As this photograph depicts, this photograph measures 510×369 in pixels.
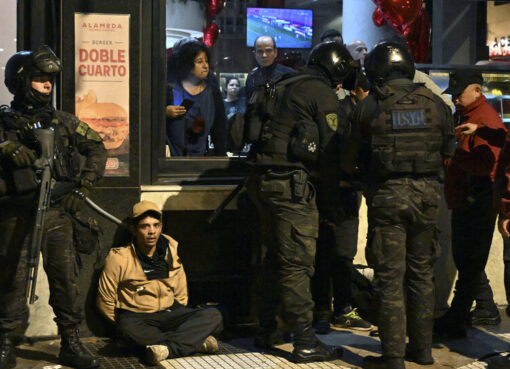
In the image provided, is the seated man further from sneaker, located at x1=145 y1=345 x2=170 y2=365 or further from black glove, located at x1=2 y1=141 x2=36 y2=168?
black glove, located at x1=2 y1=141 x2=36 y2=168

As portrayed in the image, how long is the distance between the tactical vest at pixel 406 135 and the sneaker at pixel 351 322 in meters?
1.60

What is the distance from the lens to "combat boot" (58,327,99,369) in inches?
208

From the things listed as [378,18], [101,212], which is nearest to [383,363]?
[101,212]

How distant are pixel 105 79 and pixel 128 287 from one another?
148 centimetres

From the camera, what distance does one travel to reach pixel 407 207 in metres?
5.19

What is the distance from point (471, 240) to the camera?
20.0ft

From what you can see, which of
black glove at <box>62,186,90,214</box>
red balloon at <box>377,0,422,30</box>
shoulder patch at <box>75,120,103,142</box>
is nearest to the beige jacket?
black glove at <box>62,186,90,214</box>

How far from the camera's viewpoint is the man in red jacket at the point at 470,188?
19.4ft

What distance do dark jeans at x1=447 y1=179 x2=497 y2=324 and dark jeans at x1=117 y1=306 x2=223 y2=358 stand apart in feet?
5.84

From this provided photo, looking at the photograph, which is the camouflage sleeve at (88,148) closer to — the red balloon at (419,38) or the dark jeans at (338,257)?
the dark jeans at (338,257)

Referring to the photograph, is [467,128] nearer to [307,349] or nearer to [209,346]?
[307,349]

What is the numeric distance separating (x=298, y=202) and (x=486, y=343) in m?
1.84

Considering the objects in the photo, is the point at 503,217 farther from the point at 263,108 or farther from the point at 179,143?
the point at 179,143

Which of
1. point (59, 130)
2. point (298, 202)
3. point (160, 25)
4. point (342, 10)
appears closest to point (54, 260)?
point (59, 130)
